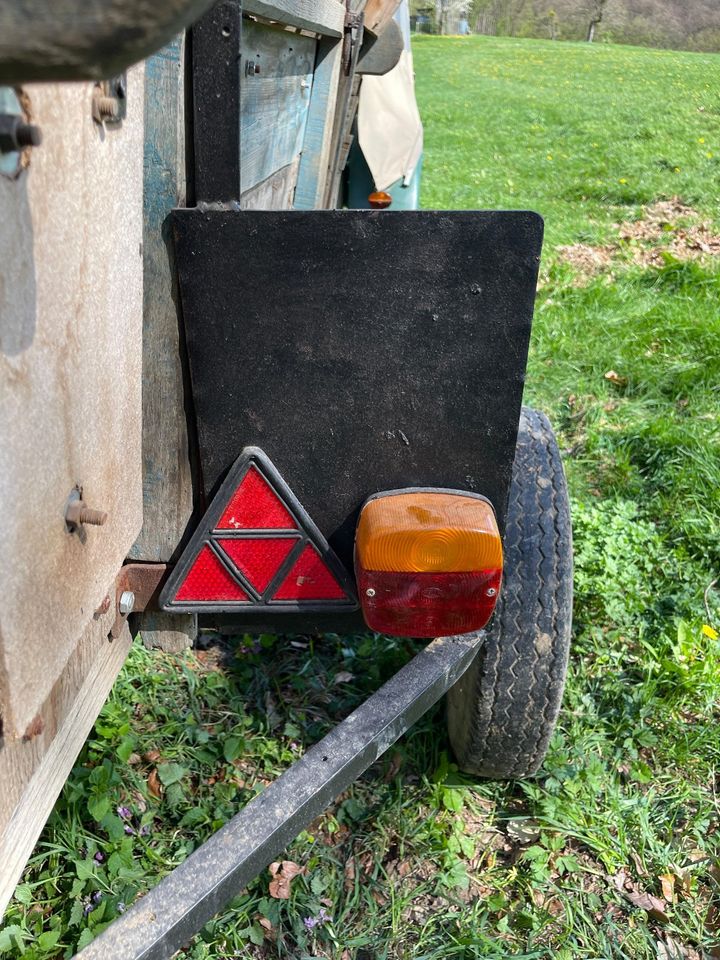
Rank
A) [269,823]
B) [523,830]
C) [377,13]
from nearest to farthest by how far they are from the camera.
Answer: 1. [269,823]
2. [523,830]
3. [377,13]

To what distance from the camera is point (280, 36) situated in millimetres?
1959

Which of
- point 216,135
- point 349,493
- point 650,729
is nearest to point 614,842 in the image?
point 650,729

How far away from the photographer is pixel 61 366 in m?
0.93

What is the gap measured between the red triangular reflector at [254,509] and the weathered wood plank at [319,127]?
1583mm

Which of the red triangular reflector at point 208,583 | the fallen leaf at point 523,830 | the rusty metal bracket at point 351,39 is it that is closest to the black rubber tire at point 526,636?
the fallen leaf at point 523,830

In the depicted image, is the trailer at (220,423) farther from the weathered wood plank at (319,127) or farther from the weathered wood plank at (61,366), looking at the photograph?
the weathered wood plank at (319,127)

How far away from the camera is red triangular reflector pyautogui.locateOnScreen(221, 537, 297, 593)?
57.3 inches

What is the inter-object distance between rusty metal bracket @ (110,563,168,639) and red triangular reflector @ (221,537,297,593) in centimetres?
13

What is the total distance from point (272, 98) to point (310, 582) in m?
1.20

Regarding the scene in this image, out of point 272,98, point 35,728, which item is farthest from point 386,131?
point 35,728

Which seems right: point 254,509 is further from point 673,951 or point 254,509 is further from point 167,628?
point 673,951

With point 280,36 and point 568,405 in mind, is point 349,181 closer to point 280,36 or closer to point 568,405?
point 568,405

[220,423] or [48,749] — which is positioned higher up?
[220,423]

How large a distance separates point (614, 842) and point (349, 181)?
12.0 ft
